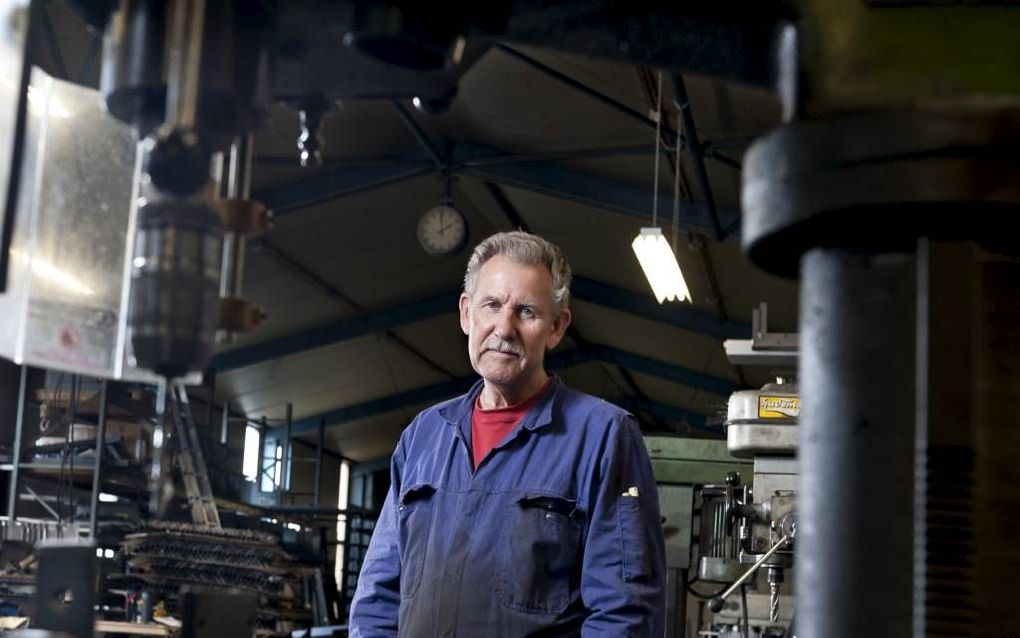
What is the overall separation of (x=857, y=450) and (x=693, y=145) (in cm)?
639

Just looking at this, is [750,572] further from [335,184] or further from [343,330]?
[343,330]

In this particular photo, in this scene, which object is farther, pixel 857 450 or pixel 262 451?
pixel 262 451

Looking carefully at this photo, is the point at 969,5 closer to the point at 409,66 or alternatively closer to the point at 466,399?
the point at 409,66

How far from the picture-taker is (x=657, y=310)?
35.3ft

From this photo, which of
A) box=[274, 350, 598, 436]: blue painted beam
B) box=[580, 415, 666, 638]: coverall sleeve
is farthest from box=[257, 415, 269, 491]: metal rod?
box=[580, 415, 666, 638]: coverall sleeve

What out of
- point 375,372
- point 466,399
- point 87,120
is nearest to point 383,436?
point 375,372

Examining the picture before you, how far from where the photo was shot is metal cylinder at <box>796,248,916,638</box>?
66 cm

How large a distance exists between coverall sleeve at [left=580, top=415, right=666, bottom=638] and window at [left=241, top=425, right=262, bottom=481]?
12.0m

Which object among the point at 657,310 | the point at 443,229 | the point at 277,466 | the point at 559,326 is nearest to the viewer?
the point at 559,326

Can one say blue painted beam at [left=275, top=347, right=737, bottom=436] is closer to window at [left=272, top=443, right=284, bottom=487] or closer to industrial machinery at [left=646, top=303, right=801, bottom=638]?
window at [left=272, top=443, right=284, bottom=487]

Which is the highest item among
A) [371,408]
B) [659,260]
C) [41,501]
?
[659,260]

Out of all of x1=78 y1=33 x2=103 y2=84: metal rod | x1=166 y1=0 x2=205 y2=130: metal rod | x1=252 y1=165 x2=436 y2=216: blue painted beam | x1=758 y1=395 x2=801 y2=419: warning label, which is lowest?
x1=166 y1=0 x2=205 y2=130: metal rod

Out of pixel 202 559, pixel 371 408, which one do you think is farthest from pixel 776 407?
pixel 371 408

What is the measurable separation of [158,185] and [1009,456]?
0.47 meters
